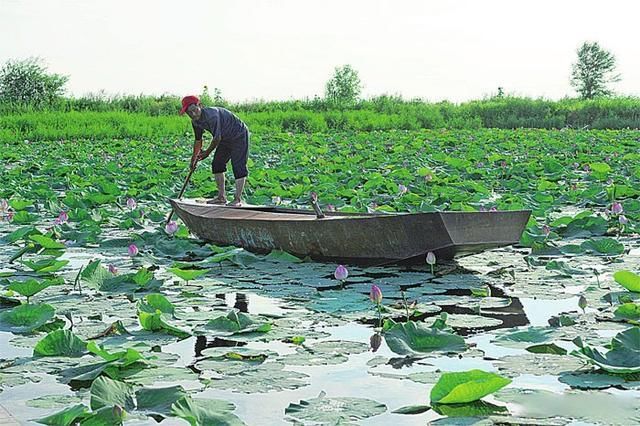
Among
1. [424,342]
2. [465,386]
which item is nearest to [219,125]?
[424,342]

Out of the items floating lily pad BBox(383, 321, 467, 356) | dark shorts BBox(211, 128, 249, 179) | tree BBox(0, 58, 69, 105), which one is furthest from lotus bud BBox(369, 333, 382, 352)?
tree BBox(0, 58, 69, 105)

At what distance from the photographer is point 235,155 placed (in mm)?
7578

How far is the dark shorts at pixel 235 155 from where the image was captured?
7562 millimetres

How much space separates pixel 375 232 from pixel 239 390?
87.8 inches

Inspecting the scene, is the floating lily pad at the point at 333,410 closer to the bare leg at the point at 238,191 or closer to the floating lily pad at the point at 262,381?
the floating lily pad at the point at 262,381

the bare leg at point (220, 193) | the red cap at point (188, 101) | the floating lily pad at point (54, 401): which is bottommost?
the floating lily pad at point (54, 401)

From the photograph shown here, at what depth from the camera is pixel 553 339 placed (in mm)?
3332

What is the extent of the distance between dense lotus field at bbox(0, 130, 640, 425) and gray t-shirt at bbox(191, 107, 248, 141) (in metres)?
0.82

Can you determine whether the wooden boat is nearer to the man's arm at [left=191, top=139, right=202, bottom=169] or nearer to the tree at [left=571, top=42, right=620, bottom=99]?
the man's arm at [left=191, top=139, right=202, bottom=169]

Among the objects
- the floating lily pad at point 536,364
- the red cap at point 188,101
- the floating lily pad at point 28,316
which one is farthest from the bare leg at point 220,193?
the floating lily pad at point 536,364

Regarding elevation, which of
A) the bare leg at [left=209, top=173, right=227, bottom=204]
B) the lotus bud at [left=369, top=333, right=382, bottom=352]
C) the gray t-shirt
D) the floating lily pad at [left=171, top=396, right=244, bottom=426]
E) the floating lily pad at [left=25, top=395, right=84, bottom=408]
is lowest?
the floating lily pad at [left=25, top=395, right=84, bottom=408]

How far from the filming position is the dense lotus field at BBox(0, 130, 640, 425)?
2574mm

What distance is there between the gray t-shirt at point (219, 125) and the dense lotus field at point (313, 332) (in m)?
0.82

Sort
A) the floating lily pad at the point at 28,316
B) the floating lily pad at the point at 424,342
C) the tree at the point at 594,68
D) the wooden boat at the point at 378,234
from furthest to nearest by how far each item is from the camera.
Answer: the tree at the point at 594,68, the wooden boat at the point at 378,234, the floating lily pad at the point at 28,316, the floating lily pad at the point at 424,342
